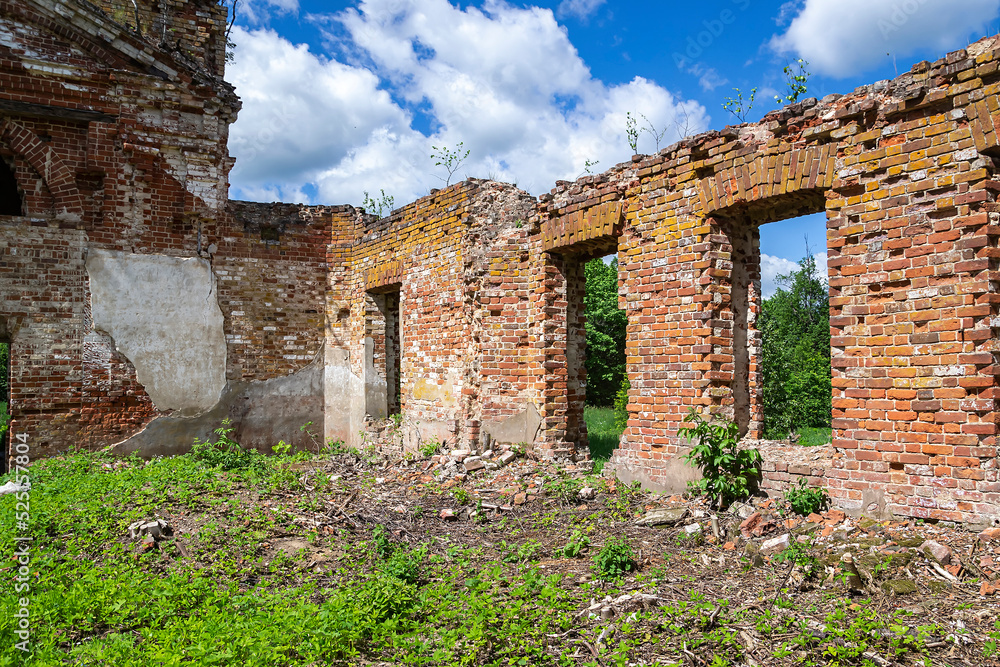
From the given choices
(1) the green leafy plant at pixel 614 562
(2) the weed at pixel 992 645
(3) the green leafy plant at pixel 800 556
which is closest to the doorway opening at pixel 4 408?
(1) the green leafy plant at pixel 614 562

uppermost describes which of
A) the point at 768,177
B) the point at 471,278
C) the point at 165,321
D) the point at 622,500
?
the point at 768,177

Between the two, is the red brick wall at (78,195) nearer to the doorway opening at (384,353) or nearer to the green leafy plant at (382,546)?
the doorway opening at (384,353)

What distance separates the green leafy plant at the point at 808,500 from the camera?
4922 mm

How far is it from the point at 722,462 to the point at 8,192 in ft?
37.5

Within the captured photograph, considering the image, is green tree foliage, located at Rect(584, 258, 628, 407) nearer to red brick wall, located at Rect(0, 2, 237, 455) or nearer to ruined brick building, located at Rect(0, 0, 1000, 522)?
ruined brick building, located at Rect(0, 0, 1000, 522)

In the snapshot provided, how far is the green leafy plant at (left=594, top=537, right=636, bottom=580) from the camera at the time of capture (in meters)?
4.44

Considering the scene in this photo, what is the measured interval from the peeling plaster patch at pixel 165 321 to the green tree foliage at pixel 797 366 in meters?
8.25

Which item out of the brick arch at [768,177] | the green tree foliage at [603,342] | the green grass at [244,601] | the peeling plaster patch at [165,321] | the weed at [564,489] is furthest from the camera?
the green tree foliage at [603,342]

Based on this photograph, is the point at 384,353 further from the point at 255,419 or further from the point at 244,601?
the point at 244,601

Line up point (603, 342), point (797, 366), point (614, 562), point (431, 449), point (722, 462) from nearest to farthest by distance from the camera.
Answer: point (614, 562) → point (722, 462) → point (431, 449) → point (797, 366) → point (603, 342)

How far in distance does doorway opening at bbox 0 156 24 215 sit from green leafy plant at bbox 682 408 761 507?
10373 mm

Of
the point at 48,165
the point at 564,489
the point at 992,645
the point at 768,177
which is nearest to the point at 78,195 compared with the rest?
the point at 48,165

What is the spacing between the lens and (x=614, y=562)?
4484 millimetres
